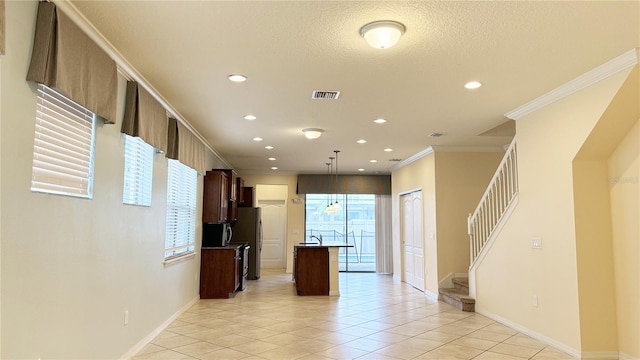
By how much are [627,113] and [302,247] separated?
5337mm

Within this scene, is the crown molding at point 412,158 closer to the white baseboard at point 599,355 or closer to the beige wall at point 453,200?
the beige wall at point 453,200

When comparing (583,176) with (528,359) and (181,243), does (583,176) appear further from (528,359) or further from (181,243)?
(181,243)

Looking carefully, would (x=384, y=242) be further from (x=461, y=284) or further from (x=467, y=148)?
(x=467, y=148)

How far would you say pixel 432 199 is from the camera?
7.48 meters

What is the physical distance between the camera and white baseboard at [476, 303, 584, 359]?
4039 mm

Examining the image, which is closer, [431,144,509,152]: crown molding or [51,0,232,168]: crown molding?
[51,0,232,168]: crown molding

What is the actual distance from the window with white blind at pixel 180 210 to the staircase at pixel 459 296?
4.19m

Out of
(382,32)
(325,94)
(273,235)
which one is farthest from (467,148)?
(273,235)

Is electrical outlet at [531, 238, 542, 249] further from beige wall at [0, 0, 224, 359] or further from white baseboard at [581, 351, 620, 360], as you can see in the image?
beige wall at [0, 0, 224, 359]

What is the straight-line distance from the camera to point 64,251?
2.69 meters

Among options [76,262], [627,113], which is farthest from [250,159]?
[627,113]

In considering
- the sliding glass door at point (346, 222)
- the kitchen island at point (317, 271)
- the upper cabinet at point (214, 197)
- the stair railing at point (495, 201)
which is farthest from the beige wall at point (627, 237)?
the sliding glass door at point (346, 222)

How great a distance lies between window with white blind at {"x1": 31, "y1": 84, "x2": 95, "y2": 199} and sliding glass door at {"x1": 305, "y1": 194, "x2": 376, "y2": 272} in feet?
28.0

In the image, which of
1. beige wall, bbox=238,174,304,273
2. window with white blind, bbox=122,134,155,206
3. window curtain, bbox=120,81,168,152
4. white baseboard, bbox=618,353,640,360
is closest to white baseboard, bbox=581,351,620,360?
white baseboard, bbox=618,353,640,360
